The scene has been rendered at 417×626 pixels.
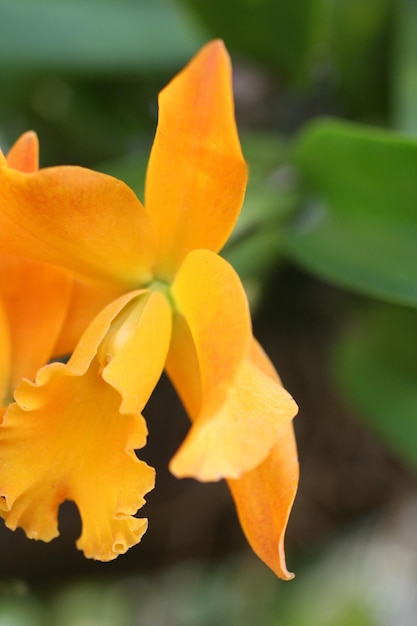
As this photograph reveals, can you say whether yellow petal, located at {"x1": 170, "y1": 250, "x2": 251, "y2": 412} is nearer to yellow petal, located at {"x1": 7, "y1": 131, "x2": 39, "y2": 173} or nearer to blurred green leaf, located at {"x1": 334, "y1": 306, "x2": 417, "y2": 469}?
yellow petal, located at {"x1": 7, "y1": 131, "x2": 39, "y2": 173}

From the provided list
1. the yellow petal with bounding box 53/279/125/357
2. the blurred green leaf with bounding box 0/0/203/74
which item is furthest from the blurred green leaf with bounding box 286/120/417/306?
the blurred green leaf with bounding box 0/0/203/74

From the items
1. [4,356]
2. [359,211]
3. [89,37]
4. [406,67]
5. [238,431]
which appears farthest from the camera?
[89,37]

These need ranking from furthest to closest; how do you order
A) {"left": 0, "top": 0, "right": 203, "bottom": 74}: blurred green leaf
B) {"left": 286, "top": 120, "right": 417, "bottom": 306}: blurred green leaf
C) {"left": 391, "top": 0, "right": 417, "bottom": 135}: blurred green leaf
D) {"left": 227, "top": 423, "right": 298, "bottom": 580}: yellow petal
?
1. {"left": 0, "top": 0, "right": 203, "bottom": 74}: blurred green leaf
2. {"left": 391, "top": 0, "right": 417, "bottom": 135}: blurred green leaf
3. {"left": 286, "top": 120, "right": 417, "bottom": 306}: blurred green leaf
4. {"left": 227, "top": 423, "right": 298, "bottom": 580}: yellow petal

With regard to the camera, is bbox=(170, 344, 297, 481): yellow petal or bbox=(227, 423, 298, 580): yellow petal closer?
bbox=(170, 344, 297, 481): yellow petal

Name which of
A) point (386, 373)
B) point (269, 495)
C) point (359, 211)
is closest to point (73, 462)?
point (269, 495)

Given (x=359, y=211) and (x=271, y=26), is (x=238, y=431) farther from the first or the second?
(x=271, y=26)

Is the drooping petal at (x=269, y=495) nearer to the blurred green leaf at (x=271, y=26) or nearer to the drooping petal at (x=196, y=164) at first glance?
the drooping petal at (x=196, y=164)

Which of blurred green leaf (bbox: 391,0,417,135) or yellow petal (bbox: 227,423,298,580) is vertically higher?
blurred green leaf (bbox: 391,0,417,135)
